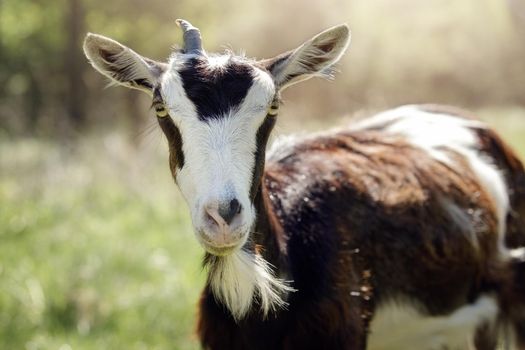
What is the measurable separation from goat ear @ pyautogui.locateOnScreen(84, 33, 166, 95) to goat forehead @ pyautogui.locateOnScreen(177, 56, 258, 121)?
29 centimetres

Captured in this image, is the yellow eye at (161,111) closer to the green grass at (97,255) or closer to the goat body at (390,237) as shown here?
the goat body at (390,237)

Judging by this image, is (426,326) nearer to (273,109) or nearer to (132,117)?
(273,109)

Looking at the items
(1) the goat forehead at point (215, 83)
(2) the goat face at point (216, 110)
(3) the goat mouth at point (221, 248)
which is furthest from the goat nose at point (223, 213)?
(1) the goat forehead at point (215, 83)

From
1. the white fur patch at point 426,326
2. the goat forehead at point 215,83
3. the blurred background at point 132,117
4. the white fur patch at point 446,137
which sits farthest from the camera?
the blurred background at point 132,117

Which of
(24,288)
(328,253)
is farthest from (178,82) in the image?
(24,288)

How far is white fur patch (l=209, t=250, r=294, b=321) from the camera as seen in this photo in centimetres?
388

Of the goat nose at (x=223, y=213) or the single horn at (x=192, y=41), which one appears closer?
the goat nose at (x=223, y=213)

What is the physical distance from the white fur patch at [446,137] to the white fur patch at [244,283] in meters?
2.03

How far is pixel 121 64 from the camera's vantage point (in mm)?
4156

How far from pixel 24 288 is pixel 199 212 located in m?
4.62

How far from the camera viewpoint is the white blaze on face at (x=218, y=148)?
11.1ft

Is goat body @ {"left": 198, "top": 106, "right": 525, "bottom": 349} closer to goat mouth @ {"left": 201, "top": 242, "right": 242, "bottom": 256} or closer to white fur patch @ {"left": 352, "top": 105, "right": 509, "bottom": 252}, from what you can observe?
white fur patch @ {"left": 352, "top": 105, "right": 509, "bottom": 252}

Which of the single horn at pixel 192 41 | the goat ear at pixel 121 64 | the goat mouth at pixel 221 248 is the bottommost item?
the goat mouth at pixel 221 248

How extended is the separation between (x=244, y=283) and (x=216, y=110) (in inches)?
33.2
